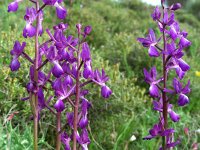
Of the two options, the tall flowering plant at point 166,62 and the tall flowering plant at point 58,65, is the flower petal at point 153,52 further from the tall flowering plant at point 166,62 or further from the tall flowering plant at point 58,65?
the tall flowering plant at point 58,65

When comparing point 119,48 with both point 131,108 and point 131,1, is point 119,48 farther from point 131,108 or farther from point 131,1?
point 131,1

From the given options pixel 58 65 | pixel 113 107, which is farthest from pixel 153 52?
pixel 113 107

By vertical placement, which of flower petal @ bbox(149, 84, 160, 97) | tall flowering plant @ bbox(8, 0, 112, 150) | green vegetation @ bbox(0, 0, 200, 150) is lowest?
green vegetation @ bbox(0, 0, 200, 150)

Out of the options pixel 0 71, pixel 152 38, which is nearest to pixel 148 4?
pixel 0 71

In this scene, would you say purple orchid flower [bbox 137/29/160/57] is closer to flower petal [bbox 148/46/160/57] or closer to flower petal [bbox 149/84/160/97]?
flower petal [bbox 148/46/160/57]

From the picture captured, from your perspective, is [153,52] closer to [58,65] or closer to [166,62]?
[166,62]

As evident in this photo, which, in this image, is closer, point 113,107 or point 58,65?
point 58,65

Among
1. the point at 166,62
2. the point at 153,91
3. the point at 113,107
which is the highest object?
the point at 166,62

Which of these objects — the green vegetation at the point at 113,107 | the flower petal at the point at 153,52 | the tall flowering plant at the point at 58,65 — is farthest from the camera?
the green vegetation at the point at 113,107

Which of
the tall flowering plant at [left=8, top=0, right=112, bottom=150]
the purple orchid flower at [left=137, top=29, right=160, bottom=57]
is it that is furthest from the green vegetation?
the purple orchid flower at [left=137, top=29, right=160, bottom=57]

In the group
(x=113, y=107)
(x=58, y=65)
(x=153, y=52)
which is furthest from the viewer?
(x=113, y=107)

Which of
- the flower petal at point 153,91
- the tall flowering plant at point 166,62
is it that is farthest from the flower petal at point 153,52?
the flower petal at point 153,91

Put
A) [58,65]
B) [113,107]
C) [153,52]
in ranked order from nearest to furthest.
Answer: [58,65]
[153,52]
[113,107]
